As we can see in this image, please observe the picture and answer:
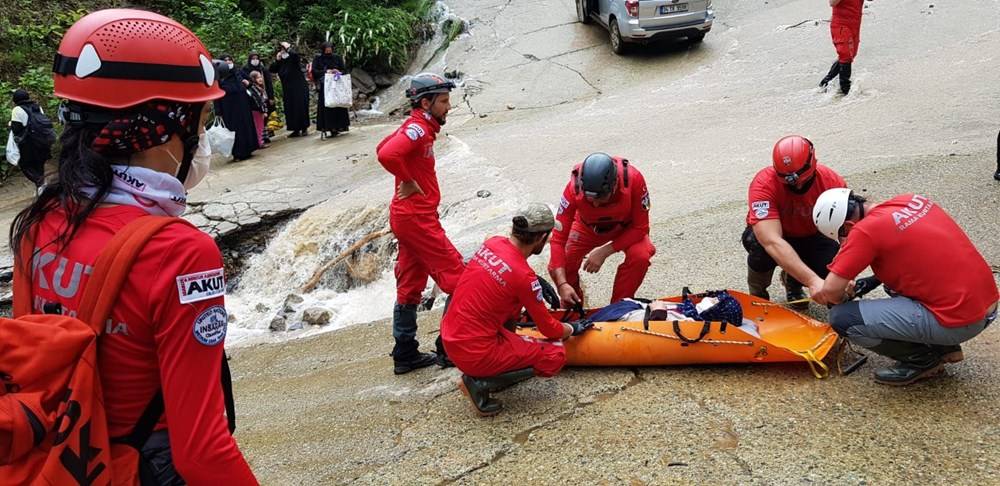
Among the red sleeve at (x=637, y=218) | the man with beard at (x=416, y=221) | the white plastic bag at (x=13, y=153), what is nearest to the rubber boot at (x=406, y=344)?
the man with beard at (x=416, y=221)

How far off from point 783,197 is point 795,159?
1.21ft

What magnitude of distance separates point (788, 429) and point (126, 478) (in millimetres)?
2936

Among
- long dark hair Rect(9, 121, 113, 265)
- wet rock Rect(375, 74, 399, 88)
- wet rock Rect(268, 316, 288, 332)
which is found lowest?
wet rock Rect(268, 316, 288, 332)

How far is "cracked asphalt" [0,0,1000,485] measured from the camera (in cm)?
344

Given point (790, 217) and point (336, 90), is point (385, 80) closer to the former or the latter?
point (336, 90)

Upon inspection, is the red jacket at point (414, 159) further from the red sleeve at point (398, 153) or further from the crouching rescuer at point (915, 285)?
the crouching rescuer at point (915, 285)

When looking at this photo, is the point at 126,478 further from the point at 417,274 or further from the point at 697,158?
the point at 697,158

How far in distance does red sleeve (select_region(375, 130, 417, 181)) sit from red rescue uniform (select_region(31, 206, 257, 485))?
329 cm

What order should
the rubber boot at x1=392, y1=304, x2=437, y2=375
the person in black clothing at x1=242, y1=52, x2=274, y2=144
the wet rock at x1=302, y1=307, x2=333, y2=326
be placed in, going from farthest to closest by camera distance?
1. the person in black clothing at x1=242, y1=52, x2=274, y2=144
2. the wet rock at x1=302, y1=307, x2=333, y2=326
3. the rubber boot at x1=392, y1=304, x2=437, y2=375

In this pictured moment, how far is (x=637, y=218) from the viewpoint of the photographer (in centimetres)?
516

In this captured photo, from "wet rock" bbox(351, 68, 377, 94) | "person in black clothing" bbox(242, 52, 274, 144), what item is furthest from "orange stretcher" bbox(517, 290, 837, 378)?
"wet rock" bbox(351, 68, 377, 94)

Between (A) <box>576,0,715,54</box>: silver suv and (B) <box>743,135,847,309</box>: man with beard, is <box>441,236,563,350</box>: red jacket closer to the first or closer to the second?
(B) <box>743,135,847,309</box>: man with beard

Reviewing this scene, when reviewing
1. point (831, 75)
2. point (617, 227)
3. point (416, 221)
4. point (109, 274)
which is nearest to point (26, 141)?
point (416, 221)

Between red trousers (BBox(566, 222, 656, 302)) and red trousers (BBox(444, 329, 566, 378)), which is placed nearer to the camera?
red trousers (BBox(444, 329, 566, 378))
